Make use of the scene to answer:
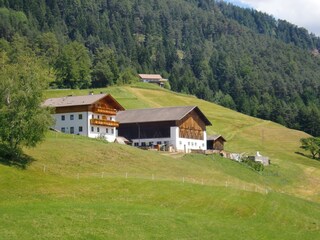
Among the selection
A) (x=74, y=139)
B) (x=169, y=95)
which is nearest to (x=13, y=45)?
(x=169, y=95)

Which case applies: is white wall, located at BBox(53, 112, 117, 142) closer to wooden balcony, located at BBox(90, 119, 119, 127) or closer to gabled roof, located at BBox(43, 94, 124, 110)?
wooden balcony, located at BBox(90, 119, 119, 127)

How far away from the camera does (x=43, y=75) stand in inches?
2391

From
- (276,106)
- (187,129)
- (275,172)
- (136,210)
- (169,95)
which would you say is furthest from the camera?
(276,106)

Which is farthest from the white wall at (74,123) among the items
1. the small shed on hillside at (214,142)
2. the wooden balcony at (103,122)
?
the small shed on hillside at (214,142)

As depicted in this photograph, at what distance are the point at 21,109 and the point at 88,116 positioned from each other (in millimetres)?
36126

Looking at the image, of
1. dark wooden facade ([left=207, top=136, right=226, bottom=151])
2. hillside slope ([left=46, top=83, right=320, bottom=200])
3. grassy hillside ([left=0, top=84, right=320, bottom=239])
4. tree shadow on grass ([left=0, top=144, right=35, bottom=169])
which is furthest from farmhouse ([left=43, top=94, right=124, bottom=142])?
tree shadow on grass ([left=0, top=144, right=35, bottom=169])

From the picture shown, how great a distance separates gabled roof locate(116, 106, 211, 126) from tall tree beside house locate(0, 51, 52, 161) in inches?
1611

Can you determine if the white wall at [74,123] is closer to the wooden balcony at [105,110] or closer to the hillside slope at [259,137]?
the wooden balcony at [105,110]

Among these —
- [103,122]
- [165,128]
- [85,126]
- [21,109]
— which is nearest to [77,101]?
[85,126]

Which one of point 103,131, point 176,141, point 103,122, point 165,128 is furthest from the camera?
point 165,128

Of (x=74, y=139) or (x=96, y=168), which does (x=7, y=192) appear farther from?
(x=74, y=139)

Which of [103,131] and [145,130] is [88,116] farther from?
[145,130]

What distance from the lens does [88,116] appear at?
9275 centimetres

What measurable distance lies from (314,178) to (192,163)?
27.3 metres
